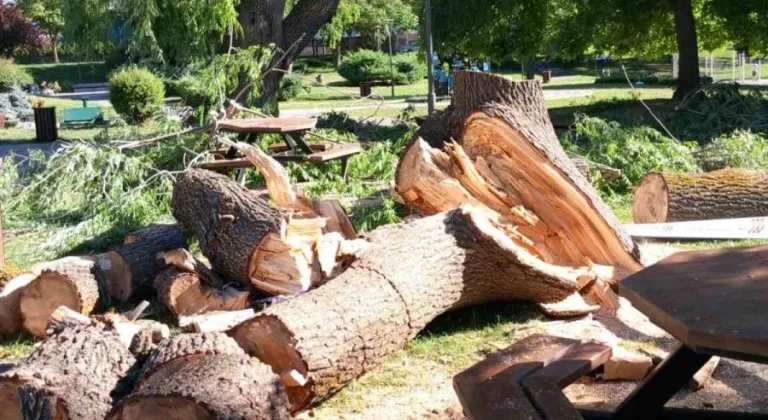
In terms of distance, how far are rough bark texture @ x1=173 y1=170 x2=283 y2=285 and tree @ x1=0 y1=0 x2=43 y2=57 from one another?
39355mm

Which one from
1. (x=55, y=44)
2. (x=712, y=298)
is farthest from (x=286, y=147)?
(x=55, y=44)

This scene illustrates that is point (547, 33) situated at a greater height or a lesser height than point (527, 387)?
greater

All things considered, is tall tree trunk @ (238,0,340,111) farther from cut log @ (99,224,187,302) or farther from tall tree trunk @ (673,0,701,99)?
cut log @ (99,224,187,302)

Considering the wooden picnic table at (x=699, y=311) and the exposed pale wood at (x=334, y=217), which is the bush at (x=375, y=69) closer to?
the exposed pale wood at (x=334, y=217)

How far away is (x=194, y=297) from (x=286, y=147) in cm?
Answer: 544

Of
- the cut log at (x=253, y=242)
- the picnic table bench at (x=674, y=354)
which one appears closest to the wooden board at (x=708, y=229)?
the cut log at (x=253, y=242)

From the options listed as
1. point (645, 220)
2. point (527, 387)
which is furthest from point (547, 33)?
point (527, 387)

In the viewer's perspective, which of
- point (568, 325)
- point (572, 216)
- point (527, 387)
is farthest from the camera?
point (572, 216)

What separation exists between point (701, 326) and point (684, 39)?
1649cm

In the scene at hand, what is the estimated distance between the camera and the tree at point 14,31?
4284 cm

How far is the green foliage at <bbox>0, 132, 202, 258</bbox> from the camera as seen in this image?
8.77 m

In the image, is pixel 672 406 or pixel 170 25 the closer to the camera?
pixel 672 406

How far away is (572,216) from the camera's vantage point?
22.4ft

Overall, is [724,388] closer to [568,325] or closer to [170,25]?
[568,325]
